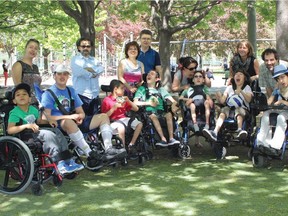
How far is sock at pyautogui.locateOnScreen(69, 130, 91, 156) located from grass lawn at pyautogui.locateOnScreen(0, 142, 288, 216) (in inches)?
15.8

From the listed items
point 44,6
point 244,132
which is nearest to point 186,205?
point 244,132

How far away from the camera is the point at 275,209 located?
4332mm

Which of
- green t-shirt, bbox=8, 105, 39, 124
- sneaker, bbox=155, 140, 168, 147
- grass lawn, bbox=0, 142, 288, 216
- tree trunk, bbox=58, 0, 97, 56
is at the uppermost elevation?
tree trunk, bbox=58, 0, 97, 56

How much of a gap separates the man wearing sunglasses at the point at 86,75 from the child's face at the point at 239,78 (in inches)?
75.6

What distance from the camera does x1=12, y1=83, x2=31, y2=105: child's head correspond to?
16.9ft

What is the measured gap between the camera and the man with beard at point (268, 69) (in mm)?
6465

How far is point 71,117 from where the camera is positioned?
5395mm

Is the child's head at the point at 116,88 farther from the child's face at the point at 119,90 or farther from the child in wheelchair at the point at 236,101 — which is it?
the child in wheelchair at the point at 236,101

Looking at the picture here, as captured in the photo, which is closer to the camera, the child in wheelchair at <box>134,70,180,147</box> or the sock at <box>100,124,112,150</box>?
the sock at <box>100,124,112,150</box>

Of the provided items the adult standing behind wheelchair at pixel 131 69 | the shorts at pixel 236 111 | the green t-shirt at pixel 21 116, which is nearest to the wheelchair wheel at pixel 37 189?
the green t-shirt at pixel 21 116

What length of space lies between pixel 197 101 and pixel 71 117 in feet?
7.02

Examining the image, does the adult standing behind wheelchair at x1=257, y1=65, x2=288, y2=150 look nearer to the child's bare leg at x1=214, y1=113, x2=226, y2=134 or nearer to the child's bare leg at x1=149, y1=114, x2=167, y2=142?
the child's bare leg at x1=214, y1=113, x2=226, y2=134

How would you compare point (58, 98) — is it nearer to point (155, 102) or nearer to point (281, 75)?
Answer: point (155, 102)

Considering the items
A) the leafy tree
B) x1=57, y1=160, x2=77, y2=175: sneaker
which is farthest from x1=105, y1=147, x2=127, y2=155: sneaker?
the leafy tree
